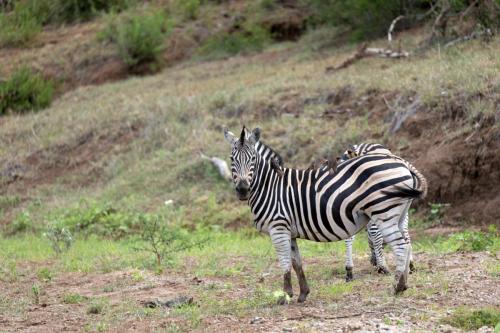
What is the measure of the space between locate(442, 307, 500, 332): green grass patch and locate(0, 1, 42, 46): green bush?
86.9 ft

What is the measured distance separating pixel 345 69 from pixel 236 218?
23.4 feet

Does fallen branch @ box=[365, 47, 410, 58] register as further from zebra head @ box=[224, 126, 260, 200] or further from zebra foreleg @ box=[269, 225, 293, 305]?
zebra foreleg @ box=[269, 225, 293, 305]

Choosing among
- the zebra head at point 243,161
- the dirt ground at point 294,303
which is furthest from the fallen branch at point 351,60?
the zebra head at point 243,161

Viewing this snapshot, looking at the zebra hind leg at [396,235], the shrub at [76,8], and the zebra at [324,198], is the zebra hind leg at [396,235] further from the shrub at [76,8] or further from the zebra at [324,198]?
the shrub at [76,8]

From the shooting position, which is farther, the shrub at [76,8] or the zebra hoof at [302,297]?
the shrub at [76,8]

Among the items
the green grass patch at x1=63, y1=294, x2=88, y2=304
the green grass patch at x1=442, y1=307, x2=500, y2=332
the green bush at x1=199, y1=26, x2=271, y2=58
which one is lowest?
the green bush at x1=199, y1=26, x2=271, y2=58

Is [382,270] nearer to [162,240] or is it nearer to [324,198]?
[324,198]

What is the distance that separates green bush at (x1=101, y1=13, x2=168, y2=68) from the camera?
29.8m

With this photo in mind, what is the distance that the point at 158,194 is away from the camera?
18203mm

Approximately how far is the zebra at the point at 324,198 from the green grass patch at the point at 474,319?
0.96 meters

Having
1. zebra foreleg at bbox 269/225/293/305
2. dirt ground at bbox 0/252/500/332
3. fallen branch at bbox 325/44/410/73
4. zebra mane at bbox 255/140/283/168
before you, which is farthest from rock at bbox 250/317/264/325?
fallen branch at bbox 325/44/410/73

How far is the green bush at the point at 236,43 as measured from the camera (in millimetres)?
29888

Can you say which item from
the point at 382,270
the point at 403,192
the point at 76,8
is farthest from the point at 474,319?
the point at 76,8

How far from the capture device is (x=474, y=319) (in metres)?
7.63
